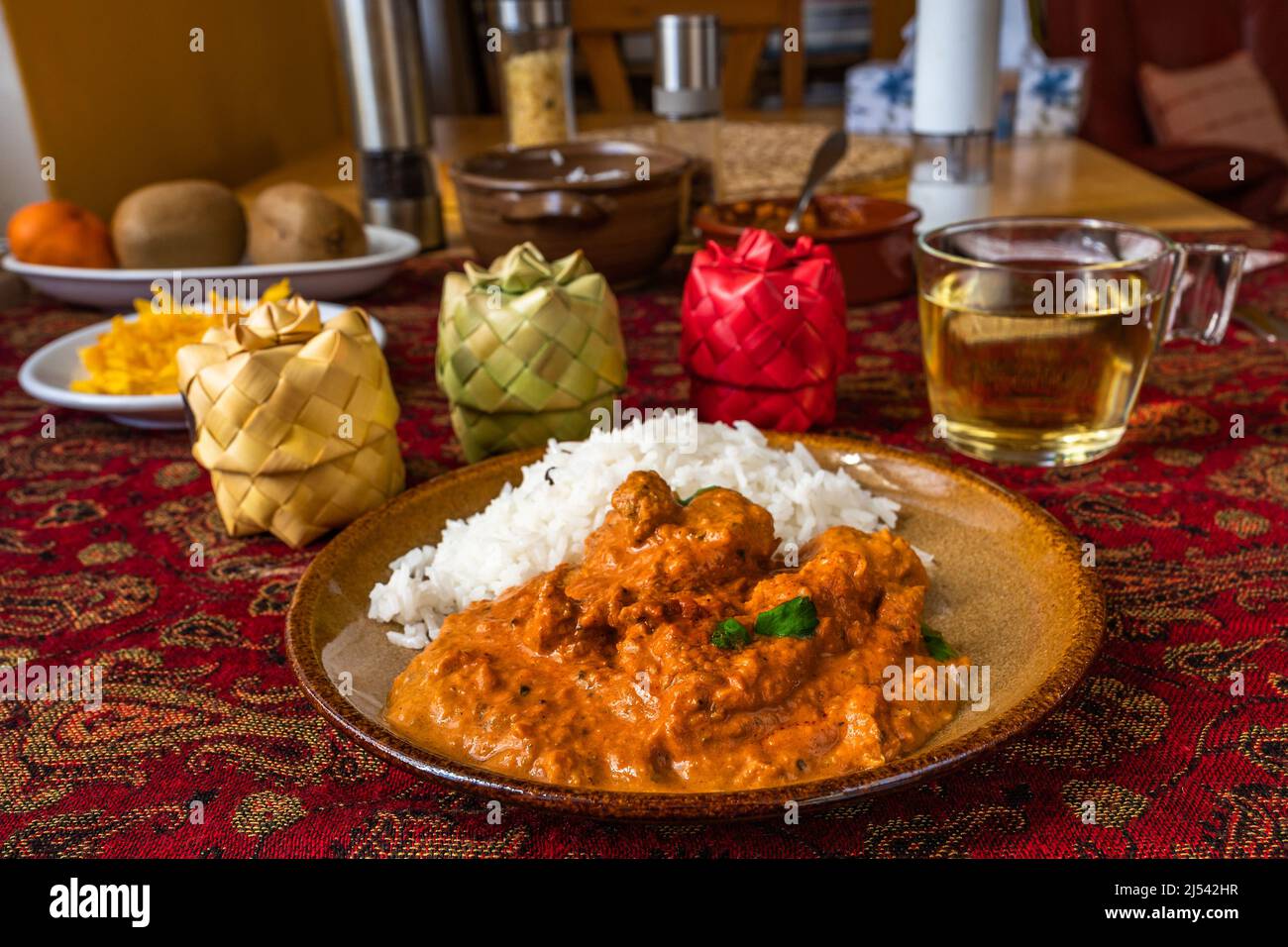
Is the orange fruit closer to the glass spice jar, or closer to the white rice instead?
the glass spice jar

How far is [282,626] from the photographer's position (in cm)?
95

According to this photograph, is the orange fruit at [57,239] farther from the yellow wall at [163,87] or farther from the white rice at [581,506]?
the white rice at [581,506]

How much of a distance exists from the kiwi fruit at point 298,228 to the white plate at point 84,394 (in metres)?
0.30

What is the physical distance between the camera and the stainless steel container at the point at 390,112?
1991 mm

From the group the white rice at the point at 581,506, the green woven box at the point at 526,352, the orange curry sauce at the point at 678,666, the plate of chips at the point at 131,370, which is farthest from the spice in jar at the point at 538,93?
the orange curry sauce at the point at 678,666

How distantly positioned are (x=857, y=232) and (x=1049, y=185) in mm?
955

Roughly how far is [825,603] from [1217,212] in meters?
1.77

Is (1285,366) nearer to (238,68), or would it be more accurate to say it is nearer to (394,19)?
(394,19)

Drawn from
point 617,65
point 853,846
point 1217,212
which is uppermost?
point 617,65

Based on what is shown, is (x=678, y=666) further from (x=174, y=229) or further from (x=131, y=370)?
(x=174, y=229)

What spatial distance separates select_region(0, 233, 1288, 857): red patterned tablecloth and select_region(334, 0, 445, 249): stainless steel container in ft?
2.74

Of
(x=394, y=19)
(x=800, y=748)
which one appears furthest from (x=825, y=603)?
(x=394, y=19)

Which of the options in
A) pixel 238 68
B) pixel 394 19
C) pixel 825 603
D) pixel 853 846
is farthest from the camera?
pixel 238 68

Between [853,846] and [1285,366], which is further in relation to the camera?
[1285,366]
